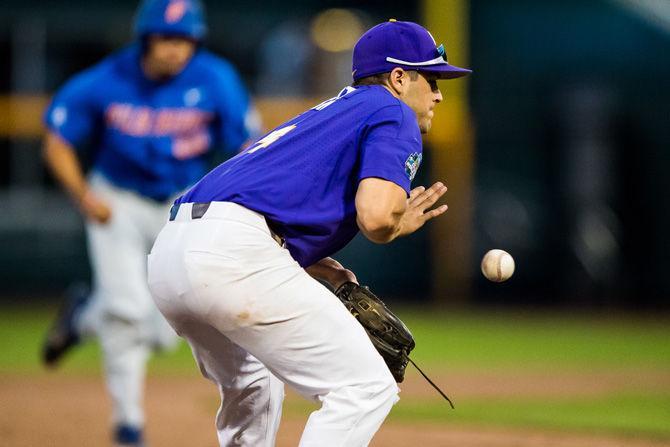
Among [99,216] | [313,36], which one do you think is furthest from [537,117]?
[99,216]

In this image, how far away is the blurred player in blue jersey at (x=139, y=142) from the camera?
6.14m

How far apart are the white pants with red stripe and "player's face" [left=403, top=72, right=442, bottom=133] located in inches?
26.9

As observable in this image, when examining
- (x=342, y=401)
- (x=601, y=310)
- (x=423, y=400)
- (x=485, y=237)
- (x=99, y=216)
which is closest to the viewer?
(x=342, y=401)

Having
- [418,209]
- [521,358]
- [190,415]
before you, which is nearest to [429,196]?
[418,209]

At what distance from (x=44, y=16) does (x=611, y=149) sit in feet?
24.4

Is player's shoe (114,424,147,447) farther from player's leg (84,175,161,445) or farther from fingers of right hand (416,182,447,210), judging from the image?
fingers of right hand (416,182,447,210)

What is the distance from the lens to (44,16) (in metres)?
15.0

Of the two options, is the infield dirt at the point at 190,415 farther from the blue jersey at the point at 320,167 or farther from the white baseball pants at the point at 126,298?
the blue jersey at the point at 320,167

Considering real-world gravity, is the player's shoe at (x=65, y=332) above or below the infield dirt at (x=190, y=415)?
above

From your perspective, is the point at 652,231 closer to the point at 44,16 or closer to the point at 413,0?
the point at 413,0

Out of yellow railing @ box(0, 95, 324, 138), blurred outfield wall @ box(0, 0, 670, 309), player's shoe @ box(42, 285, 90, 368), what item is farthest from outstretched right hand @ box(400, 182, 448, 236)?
blurred outfield wall @ box(0, 0, 670, 309)

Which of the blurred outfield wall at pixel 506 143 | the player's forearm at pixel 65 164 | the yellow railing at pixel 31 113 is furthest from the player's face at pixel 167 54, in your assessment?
the blurred outfield wall at pixel 506 143

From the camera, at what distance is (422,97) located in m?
4.03

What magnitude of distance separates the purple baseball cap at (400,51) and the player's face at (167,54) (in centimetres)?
259
